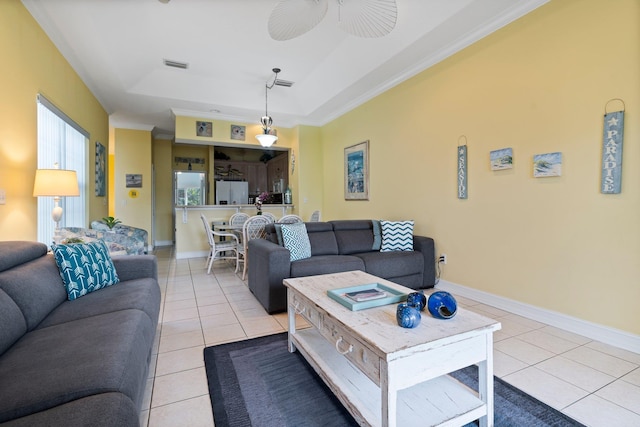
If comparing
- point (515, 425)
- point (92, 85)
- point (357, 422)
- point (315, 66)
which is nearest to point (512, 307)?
point (515, 425)

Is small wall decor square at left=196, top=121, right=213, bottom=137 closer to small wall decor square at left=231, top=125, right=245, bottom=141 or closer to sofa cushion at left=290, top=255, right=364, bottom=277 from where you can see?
small wall decor square at left=231, top=125, right=245, bottom=141

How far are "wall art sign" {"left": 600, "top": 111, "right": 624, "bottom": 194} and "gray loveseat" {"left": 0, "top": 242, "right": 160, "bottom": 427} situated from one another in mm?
3203

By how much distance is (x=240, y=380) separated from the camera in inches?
70.4

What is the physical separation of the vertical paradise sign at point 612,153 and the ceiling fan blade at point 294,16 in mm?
2336

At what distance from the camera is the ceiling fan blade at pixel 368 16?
2.13m

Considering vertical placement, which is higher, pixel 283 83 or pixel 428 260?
pixel 283 83

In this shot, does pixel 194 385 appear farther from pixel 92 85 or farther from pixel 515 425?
pixel 92 85

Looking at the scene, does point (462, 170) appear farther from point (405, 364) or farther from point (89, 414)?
point (89, 414)

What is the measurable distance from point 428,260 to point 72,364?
3.31 m

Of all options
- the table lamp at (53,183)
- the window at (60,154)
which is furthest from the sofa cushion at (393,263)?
the window at (60,154)

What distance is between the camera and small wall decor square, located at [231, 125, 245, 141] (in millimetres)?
6070

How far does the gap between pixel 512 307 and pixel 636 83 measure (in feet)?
6.70

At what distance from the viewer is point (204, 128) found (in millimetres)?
5824

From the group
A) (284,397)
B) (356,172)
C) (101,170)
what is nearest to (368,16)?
(284,397)
